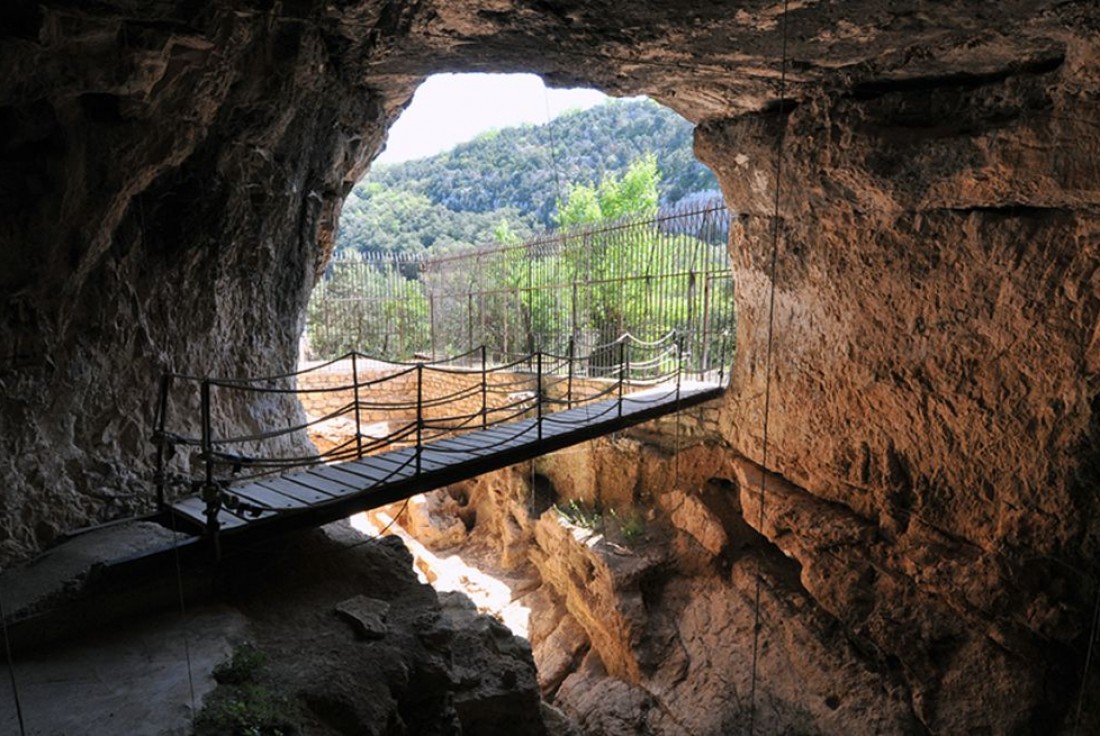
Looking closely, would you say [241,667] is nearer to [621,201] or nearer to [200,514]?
[200,514]

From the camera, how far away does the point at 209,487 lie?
3.69m

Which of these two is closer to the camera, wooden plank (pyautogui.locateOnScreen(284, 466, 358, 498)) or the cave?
the cave

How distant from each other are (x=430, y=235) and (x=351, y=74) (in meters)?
28.1

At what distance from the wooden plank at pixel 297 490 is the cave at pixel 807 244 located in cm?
88

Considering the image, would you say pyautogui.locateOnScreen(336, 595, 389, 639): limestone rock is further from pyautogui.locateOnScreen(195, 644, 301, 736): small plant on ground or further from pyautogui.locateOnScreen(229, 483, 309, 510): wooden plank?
pyautogui.locateOnScreen(229, 483, 309, 510): wooden plank

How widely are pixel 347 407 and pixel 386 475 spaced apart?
57 cm

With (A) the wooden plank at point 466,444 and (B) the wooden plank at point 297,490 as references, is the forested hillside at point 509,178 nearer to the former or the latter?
(A) the wooden plank at point 466,444

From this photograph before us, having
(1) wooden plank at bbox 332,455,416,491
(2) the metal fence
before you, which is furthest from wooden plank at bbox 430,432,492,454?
(2) the metal fence

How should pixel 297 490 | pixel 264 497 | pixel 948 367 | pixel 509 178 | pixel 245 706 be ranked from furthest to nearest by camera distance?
1. pixel 509 178
2. pixel 948 367
3. pixel 297 490
4. pixel 264 497
5. pixel 245 706

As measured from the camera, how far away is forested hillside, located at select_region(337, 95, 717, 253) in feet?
108

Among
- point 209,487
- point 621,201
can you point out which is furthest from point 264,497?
point 621,201

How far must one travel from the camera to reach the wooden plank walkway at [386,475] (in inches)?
161

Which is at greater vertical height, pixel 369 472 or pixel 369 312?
pixel 369 472

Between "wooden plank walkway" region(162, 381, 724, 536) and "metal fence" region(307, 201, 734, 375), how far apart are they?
61.2 inches
